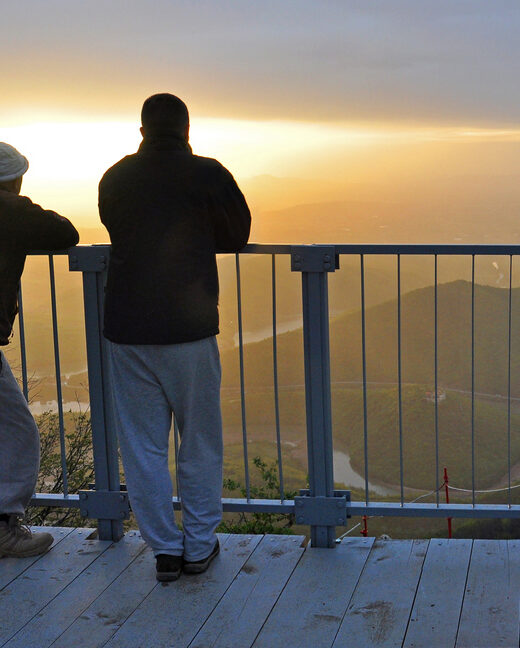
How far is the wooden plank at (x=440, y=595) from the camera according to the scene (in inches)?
110

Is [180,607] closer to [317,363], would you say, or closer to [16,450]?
[16,450]

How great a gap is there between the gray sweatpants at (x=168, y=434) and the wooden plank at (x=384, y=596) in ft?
2.10

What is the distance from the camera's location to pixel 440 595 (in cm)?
311

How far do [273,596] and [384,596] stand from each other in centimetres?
40

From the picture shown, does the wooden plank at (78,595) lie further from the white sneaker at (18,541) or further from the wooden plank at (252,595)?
the wooden plank at (252,595)

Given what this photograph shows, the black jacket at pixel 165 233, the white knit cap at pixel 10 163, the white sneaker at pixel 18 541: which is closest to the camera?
the black jacket at pixel 165 233

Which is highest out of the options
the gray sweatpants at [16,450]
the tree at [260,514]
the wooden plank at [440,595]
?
the gray sweatpants at [16,450]

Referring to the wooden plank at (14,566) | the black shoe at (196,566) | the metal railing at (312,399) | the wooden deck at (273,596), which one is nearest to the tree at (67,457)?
the wooden plank at (14,566)

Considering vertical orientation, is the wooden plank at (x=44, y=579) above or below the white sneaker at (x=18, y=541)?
below

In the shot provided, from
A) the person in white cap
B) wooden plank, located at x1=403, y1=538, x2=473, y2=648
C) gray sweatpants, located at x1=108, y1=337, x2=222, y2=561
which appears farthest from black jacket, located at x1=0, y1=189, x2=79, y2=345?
wooden plank, located at x1=403, y1=538, x2=473, y2=648

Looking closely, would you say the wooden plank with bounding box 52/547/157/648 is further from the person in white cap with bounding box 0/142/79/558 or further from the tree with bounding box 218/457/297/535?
the tree with bounding box 218/457/297/535

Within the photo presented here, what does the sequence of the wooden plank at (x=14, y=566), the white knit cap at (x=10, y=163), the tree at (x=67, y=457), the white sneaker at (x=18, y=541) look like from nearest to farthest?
the white knit cap at (x=10, y=163)
the wooden plank at (x=14, y=566)
the white sneaker at (x=18, y=541)
the tree at (x=67, y=457)

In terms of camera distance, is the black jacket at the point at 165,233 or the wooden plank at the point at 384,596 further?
the black jacket at the point at 165,233

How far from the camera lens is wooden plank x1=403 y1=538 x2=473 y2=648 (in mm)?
2805
